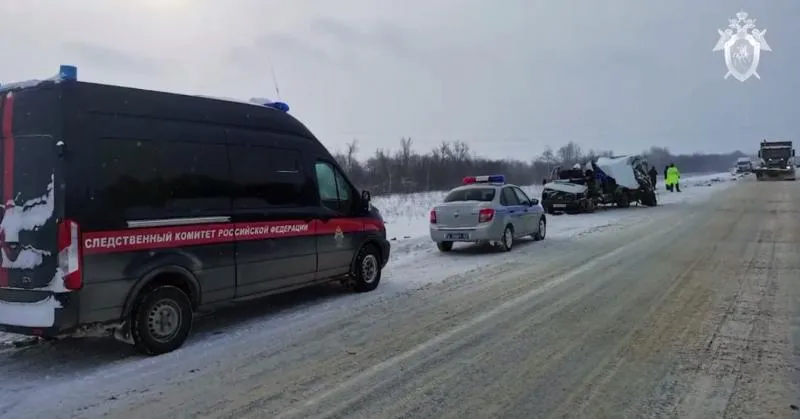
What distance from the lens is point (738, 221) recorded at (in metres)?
19.0

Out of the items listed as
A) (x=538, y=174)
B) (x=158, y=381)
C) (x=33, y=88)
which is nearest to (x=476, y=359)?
(x=158, y=381)

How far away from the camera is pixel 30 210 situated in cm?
548

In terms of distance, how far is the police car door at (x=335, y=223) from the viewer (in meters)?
8.33

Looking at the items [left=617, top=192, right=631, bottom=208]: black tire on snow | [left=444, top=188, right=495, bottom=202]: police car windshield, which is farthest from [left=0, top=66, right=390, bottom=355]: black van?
[left=617, top=192, right=631, bottom=208]: black tire on snow

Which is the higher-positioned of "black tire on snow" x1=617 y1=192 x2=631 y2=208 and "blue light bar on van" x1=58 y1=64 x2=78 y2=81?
"blue light bar on van" x1=58 y1=64 x2=78 y2=81

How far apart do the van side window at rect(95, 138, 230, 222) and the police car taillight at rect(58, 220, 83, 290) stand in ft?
0.88

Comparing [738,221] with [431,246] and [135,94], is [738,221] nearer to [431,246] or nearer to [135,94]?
[431,246]

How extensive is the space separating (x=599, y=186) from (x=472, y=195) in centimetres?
1493

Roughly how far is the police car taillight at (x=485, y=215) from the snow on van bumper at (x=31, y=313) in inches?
367

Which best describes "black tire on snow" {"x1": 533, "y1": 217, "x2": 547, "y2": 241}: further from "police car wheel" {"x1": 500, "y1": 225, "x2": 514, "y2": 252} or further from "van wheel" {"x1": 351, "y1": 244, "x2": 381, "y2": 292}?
"van wheel" {"x1": 351, "y1": 244, "x2": 381, "y2": 292}

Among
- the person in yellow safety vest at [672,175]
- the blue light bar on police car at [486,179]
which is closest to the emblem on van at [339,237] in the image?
the blue light bar on police car at [486,179]

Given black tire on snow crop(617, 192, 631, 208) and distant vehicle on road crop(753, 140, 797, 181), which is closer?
black tire on snow crop(617, 192, 631, 208)

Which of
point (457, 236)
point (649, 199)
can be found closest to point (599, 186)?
point (649, 199)

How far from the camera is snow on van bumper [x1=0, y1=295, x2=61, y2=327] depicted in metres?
5.36
